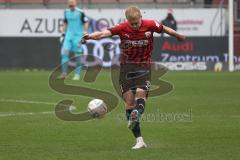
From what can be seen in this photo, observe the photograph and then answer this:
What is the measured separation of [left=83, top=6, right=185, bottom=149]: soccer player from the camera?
36.1 ft

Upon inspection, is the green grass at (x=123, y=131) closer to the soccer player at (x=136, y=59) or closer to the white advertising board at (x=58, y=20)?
the soccer player at (x=136, y=59)

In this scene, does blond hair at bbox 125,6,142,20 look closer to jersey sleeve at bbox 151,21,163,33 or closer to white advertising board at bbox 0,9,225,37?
jersey sleeve at bbox 151,21,163,33

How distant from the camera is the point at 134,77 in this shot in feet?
37.3

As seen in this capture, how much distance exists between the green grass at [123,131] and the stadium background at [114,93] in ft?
0.04

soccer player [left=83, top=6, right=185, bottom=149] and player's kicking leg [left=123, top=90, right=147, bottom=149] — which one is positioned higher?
soccer player [left=83, top=6, right=185, bottom=149]

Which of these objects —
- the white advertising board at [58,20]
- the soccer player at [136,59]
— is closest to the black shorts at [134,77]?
the soccer player at [136,59]

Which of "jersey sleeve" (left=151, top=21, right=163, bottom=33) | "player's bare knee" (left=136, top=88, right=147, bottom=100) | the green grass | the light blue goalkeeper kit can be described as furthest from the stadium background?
"jersey sleeve" (left=151, top=21, right=163, bottom=33)

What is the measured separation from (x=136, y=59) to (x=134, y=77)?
0.86ft

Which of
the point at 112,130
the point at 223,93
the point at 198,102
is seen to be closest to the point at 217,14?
the point at 223,93

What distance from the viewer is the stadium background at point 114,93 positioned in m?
10.8

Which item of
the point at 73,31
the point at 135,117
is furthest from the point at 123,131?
the point at 73,31

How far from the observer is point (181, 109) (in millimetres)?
15789

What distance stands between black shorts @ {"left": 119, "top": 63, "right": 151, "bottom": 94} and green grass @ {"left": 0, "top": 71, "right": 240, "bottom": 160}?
2.67 ft

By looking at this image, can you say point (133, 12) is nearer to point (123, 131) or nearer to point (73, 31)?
point (123, 131)
